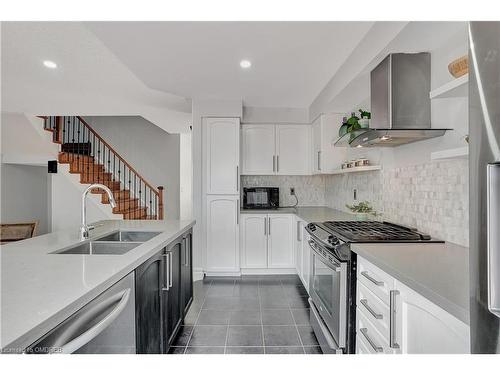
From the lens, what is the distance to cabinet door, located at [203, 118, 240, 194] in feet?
13.0

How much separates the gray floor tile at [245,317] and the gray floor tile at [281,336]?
165mm

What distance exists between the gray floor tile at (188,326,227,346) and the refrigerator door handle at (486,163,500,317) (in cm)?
210

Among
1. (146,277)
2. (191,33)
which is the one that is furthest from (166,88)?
(146,277)

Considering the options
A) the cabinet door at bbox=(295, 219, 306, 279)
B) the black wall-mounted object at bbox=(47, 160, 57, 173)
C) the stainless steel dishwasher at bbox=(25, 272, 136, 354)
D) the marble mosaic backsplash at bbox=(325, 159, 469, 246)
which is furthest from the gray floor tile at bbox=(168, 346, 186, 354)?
the black wall-mounted object at bbox=(47, 160, 57, 173)

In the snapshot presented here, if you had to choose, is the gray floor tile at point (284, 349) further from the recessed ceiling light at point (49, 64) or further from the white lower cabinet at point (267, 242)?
the recessed ceiling light at point (49, 64)

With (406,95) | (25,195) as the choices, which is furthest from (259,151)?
(25,195)

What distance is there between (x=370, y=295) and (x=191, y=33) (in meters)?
2.16

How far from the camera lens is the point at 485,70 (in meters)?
0.59

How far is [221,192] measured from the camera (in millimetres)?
3957

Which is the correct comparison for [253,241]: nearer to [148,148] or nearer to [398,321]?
[398,321]

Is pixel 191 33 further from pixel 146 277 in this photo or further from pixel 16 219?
pixel 16 219

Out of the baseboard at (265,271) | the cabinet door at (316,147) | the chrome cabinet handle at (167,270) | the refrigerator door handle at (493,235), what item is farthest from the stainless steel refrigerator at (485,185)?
the baseboard at (265,271)

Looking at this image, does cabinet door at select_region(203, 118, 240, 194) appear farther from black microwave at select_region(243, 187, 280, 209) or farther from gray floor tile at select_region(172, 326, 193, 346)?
gray floor tile at select_region(172, 326, 193, 346)

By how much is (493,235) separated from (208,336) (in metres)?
2.31
